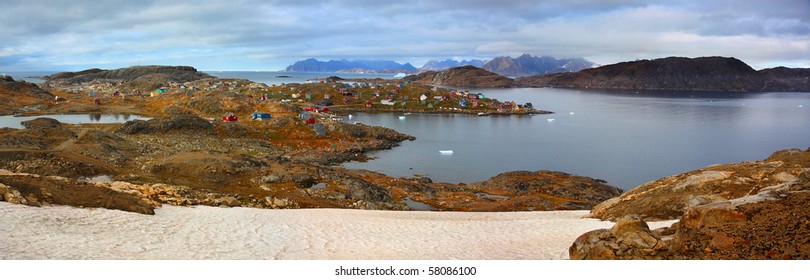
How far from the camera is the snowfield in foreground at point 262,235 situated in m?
16.8

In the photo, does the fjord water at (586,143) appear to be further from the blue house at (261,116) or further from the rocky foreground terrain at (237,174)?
the blue house at (261,116)

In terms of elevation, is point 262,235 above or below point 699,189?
below

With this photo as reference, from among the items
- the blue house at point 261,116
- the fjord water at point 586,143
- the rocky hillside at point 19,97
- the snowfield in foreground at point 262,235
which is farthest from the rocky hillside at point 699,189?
the rocky hillside at point 19,97

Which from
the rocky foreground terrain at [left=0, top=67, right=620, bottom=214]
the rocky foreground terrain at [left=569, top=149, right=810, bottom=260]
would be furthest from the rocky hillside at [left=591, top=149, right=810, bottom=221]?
the rocky foreground terrain at [left=0, top=67, right=620, bottom=214]

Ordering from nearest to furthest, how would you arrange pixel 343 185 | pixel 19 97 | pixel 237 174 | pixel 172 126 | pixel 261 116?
1. pixel 237 174
2. pixel 343 185
3. pixel 172 126
4. pixel 261 116
5. pixel 19 97

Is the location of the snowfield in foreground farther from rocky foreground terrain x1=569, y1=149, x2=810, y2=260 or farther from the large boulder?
the large boulder

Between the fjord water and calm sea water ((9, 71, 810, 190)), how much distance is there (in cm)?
15

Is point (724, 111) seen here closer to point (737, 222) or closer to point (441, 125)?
point (441, 125)

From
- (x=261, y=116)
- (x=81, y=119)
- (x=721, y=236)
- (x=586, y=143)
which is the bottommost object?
(x=586, y=143)

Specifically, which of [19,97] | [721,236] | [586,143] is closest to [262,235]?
[721,236]

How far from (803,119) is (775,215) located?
16957 centimetres

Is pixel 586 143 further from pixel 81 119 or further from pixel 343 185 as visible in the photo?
pixel 81 119

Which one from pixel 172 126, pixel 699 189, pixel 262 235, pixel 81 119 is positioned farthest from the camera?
pixel 81 119

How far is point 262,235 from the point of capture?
21.4m
